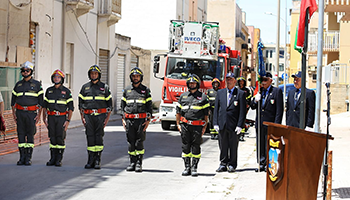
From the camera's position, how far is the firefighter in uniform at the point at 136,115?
34.6ft

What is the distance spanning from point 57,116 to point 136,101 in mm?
1797

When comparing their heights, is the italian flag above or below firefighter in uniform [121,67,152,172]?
above

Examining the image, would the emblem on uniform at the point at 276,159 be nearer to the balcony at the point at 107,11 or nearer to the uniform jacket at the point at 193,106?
the uniform jacket at the point at 193,106

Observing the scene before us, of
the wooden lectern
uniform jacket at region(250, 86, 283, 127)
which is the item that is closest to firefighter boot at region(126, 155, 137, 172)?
uniform jacket at region(250, 86, 283, 127)

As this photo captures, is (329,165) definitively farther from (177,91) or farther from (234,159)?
(177,91)

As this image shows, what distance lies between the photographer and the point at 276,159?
626cm

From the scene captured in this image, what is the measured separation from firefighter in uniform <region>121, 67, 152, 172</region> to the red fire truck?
786cm

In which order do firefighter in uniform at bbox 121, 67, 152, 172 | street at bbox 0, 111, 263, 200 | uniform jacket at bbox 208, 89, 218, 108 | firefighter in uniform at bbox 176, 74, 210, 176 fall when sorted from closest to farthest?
1. street at bbox 0, 111, 263, 200
2. firefighter in uniform at bbox 176, 74, 210, 176
3. firefighter in uniform at bbox 121, 67, 152, 172
4. uniform jacket at bbox 208, 89, 218, 108

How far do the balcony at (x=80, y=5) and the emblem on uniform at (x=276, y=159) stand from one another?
716 inches

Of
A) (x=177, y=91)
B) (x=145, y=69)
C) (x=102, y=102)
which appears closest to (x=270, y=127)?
(x=102, y=102)

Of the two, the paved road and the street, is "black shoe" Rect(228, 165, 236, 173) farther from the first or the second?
the paved road

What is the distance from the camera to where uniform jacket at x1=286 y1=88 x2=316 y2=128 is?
33.0ft

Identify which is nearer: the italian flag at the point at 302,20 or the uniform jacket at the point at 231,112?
the italian flag at the point at 302,20

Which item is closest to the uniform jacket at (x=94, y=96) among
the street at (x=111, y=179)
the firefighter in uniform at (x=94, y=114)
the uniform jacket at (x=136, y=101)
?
the firefighter in uniform at (x=94, y=114)
